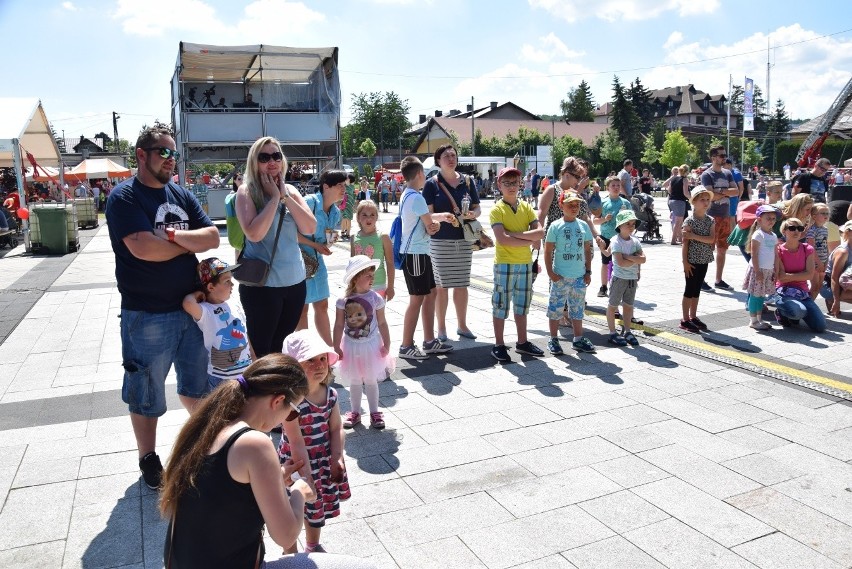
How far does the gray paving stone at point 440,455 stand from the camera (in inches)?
160

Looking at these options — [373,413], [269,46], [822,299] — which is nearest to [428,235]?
[373,413]

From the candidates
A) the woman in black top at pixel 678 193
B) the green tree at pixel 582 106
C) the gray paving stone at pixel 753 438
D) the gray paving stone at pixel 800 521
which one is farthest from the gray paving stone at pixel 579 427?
the green tree at pixel 582 106

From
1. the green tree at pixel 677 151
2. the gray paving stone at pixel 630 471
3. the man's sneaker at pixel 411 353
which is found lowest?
the gray paving stone at pixel 630 471

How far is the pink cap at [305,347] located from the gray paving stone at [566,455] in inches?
63.2

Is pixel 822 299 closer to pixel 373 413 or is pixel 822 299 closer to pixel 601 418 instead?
pixel 601 418

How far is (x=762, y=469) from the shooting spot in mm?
3939

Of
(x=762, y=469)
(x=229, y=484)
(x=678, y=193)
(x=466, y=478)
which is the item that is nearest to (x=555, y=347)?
(x=762, y=469)

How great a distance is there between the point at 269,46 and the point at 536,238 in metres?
15.3

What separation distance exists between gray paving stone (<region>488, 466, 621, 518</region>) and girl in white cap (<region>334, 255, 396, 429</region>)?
1.20 metres

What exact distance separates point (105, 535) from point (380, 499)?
4.50 ft

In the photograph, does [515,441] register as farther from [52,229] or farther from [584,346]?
[52,229]

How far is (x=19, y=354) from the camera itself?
6895mm

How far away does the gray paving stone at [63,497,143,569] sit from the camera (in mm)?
3082

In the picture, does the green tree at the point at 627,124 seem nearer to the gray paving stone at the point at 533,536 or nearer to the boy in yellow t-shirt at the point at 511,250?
the boy in yellow t-shirt at the point at 511,250
